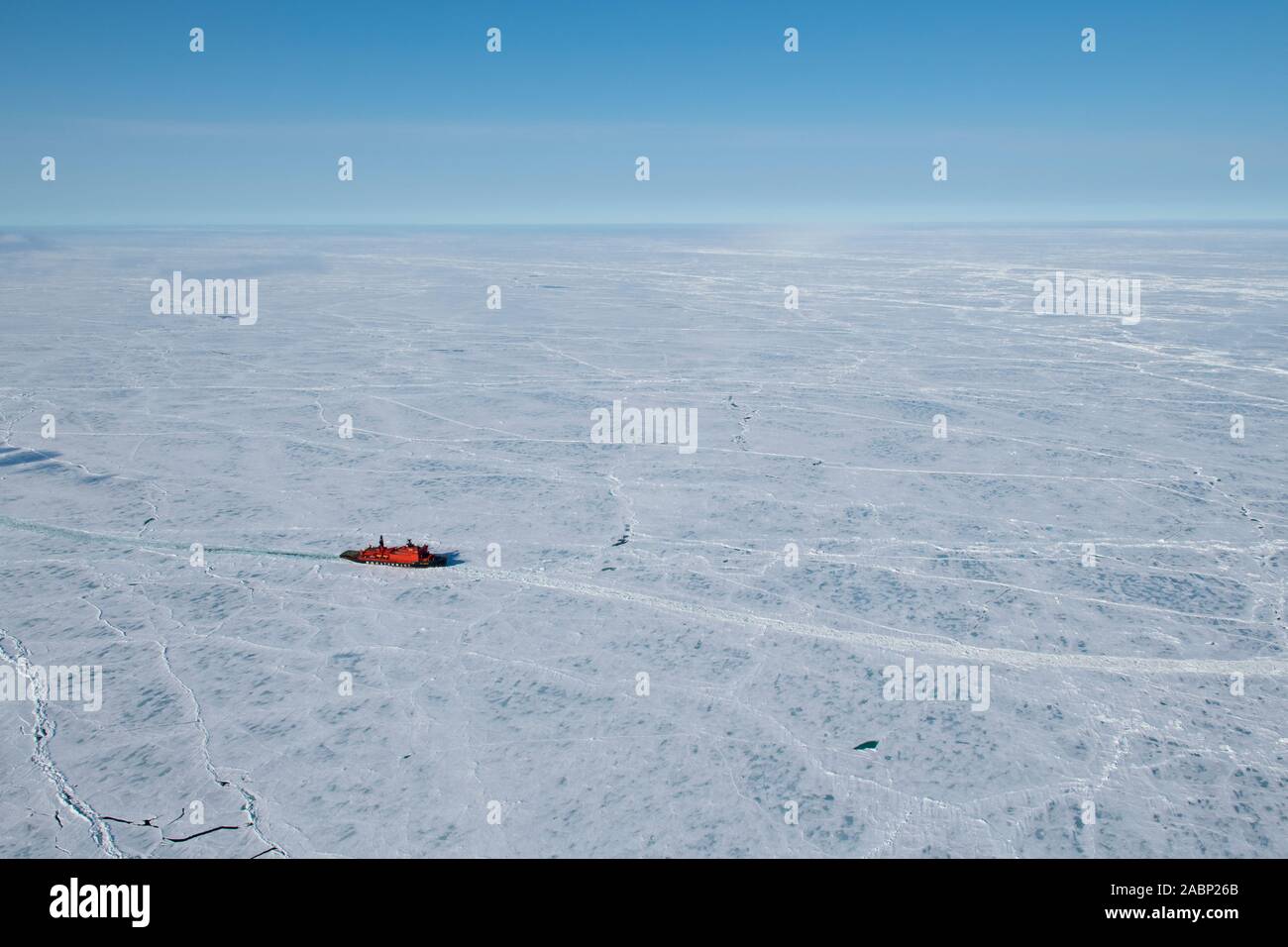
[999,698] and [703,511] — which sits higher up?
[703,511]

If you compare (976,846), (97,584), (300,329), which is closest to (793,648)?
(976,846)

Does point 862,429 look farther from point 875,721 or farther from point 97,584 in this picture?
point 97,584

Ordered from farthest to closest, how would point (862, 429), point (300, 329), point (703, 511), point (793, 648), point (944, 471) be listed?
1. point (300, 329)
2. point (862, 429)
3. point (944, 471)
4. point (703, 511)
5. point (793, 648)
